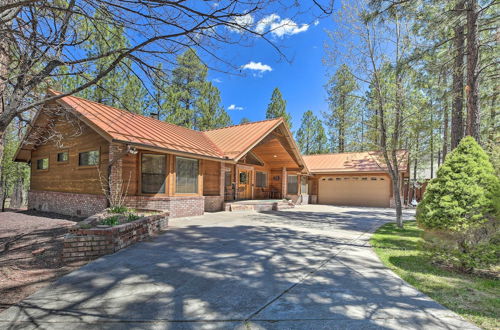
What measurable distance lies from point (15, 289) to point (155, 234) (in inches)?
144

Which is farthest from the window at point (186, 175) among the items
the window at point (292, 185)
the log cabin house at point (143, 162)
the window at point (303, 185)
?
the window at point (303, 185)

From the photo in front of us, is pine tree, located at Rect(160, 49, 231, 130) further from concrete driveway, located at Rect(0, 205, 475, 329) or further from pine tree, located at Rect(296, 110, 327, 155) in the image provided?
concrete driveway, located at Rect(0, 205, 475, 329)

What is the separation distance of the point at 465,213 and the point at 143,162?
9.86m

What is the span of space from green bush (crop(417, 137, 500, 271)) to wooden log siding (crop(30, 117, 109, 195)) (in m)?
9.99

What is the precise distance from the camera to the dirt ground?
3.66 m

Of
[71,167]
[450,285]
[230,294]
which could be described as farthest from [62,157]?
[450,285]

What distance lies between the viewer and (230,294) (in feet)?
11.5

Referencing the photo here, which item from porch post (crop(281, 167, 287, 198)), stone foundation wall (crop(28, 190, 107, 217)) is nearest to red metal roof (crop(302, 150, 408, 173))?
porch post (crop(281, 167, 287, 198))

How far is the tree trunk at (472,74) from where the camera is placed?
6615 mm

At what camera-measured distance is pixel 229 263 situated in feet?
16.0

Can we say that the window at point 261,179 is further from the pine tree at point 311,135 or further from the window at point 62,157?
the pine tree at point 311,135

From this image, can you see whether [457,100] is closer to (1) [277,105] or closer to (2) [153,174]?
(2) [153,174]

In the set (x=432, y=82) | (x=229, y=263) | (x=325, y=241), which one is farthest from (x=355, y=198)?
(x=229, y=263)

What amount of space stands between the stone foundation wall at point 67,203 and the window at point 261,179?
10241mm
